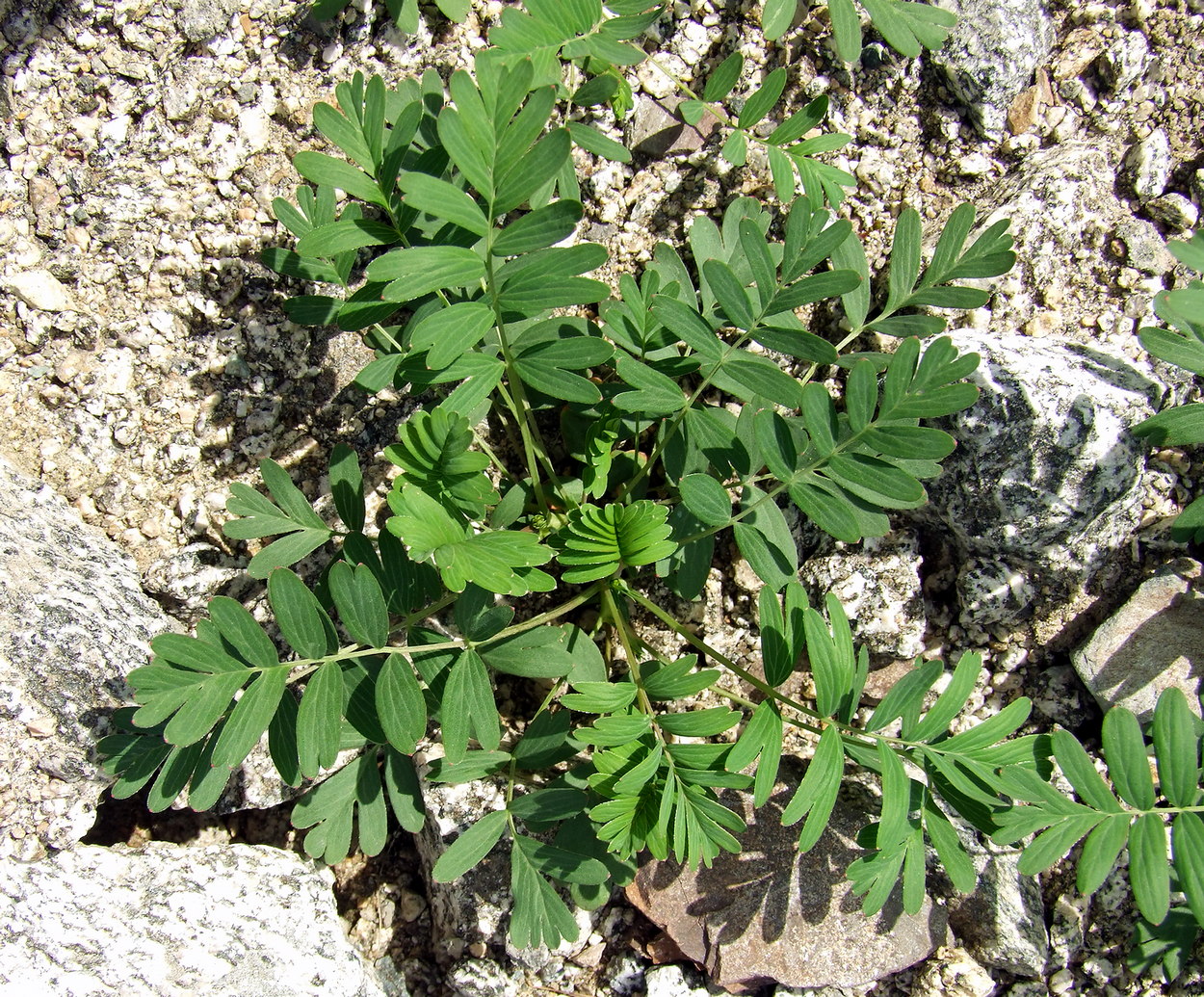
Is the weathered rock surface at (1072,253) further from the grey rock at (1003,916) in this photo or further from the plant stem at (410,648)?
the plant stem at (410,648)

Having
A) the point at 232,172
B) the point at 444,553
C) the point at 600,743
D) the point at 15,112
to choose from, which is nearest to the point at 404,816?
the point at 600,743

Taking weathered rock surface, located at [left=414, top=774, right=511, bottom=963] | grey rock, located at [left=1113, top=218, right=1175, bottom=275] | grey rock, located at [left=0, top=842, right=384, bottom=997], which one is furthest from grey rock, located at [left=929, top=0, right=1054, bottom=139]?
grey rock, located at [left=0, top=842, right=384, bottom=997]

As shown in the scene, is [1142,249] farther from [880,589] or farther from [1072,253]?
[880,589]

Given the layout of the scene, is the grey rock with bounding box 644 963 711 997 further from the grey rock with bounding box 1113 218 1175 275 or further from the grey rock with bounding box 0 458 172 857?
the grey rock with bounding box 1113 218 1175 275

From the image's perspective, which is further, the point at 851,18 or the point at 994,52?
the point at 994,52

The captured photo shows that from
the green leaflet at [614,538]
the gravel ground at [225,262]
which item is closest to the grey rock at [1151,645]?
the gravel ground at [225,262]

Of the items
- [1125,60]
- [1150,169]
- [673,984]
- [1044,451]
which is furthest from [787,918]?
[1125,60]

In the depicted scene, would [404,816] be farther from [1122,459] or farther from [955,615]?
[1122,459]
